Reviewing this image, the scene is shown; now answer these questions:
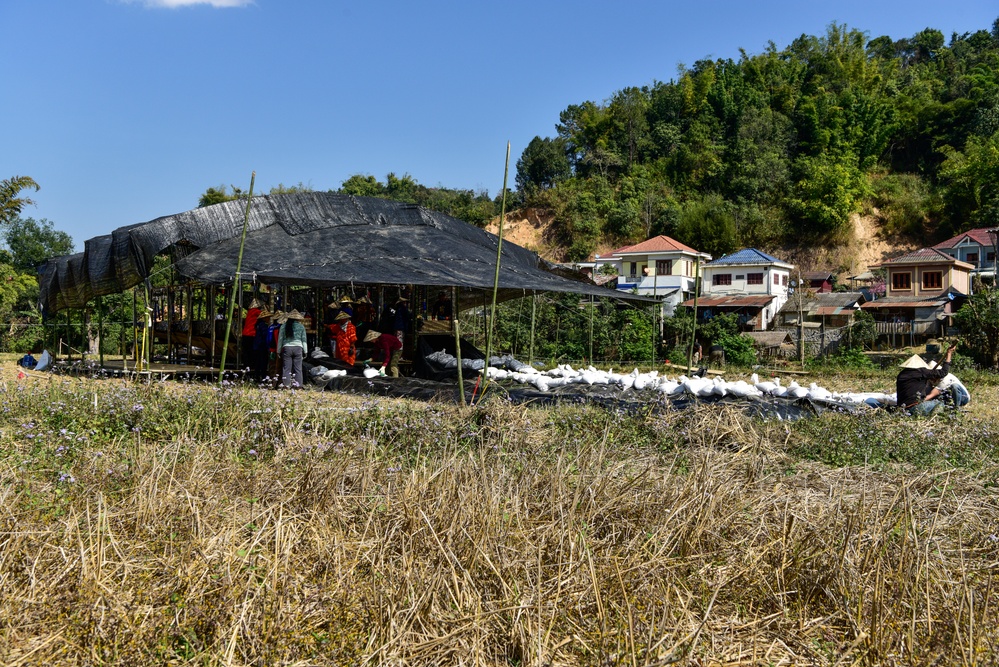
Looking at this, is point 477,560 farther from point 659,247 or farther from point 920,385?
point 659,247

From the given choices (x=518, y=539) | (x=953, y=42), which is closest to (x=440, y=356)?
(x=518, y=539)

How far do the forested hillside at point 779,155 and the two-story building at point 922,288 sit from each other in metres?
12.8

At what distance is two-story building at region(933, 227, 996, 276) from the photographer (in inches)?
1807

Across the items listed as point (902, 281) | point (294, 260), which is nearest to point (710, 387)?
point (294, 260)

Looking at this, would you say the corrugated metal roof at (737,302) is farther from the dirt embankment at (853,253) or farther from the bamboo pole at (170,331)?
the bamboo pole at (170,331)

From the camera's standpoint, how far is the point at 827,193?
2203 inches

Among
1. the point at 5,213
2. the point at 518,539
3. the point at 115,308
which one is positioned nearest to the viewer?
the point at 518,539

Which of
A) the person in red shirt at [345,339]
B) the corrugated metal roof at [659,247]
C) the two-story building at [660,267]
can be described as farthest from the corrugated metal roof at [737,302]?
the person in red shirt at [345,339]

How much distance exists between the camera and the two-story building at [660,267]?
4482cm

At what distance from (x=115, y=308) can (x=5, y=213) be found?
503 cm

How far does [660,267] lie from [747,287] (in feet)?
15.5

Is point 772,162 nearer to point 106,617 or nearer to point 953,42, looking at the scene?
point 953,42

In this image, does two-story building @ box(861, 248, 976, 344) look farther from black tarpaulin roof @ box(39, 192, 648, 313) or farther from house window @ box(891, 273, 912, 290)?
black tarpaulin roof @ box(39, 192, 648, 313)

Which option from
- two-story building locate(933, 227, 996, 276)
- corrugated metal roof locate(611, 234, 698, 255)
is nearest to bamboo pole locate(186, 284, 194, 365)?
corrugated metal roof locate(611, 234, 698, 255)
